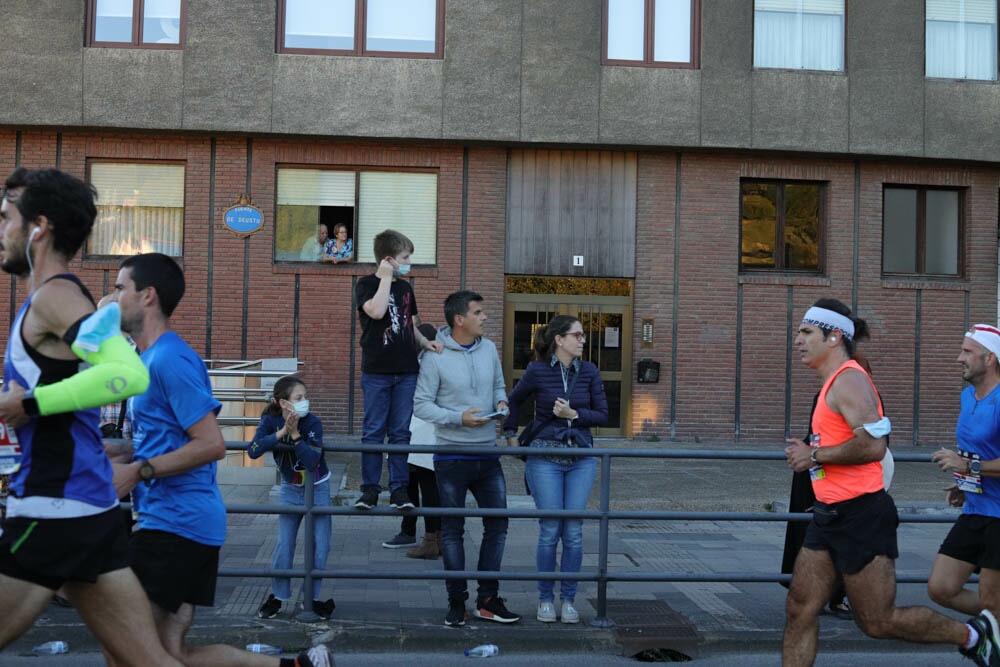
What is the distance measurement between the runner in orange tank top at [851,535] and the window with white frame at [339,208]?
43.0 feet

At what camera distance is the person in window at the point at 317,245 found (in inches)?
699

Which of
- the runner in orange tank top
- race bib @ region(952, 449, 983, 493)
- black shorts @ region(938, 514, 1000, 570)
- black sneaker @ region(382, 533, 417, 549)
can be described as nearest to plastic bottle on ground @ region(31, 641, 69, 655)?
black sneaker @ region(382, 533, 417, 549)

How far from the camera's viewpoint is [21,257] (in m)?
3.57

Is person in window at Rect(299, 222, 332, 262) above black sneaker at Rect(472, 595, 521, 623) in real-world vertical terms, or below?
above

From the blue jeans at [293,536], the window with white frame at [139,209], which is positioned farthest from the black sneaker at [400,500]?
the window with white frame at [139,209]

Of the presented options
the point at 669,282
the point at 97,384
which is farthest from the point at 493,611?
the point at 669,282

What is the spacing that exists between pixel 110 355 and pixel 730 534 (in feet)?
29.1

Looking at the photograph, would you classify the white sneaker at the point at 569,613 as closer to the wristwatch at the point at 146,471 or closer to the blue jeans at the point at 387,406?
the blue jeans at the point at 387,406

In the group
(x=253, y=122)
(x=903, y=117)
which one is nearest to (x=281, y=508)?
(x=253, y=122)

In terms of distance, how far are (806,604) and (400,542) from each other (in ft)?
16.8

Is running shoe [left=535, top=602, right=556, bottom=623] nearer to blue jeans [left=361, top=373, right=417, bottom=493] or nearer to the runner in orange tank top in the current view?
blue jeans [left=361, top=373, right=417, bottom=493]

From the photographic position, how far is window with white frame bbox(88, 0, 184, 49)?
56.4 ft

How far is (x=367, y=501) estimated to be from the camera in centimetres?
715

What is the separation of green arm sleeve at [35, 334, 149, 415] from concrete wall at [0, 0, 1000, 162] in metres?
14.3
